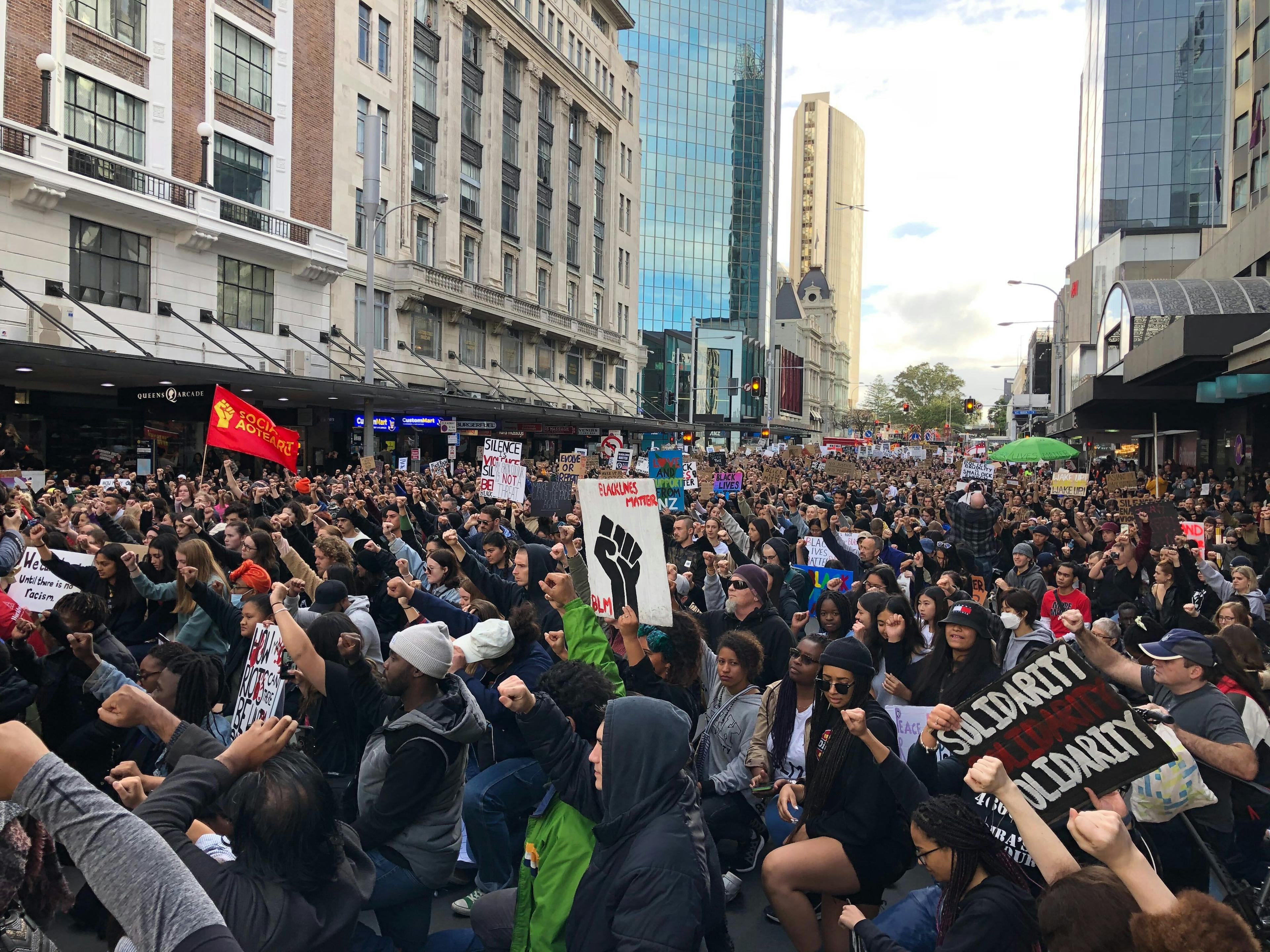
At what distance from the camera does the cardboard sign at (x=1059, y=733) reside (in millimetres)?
3043

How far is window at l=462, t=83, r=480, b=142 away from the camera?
44094 millimetres

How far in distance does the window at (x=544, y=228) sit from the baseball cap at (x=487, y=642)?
4827 centimetres

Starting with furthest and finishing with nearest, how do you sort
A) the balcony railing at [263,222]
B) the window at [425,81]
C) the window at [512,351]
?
1. the window at [512,351]
2. the window at [425,81]
3. the balcony railing at [263,222]

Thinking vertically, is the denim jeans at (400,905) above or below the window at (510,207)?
below

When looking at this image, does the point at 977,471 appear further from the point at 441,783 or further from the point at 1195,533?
the point at 441,783

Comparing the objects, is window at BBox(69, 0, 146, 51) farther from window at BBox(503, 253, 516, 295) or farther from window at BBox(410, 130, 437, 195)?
window at BBox(503, 253, 516, 295)

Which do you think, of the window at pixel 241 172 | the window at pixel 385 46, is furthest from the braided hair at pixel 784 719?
the window at pixel 385 46

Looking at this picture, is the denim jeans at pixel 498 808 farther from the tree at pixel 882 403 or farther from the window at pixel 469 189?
the tree at pixel 882 403

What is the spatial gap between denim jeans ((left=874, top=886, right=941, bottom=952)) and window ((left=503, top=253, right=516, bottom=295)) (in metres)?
46.3

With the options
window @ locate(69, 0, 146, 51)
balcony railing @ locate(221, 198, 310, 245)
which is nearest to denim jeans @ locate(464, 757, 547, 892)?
window @ locate(69, 0, 146, 51)

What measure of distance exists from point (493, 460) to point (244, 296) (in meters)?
19.9

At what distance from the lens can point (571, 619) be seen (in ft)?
17.6

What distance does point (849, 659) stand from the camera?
170 inches

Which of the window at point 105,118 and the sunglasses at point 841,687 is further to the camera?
the window at point 105,118
